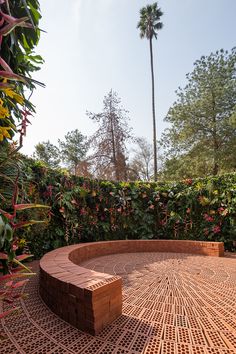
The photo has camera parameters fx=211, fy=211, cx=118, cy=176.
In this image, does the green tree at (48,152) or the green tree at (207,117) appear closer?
the green tree at (207,117)

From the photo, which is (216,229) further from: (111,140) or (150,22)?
(150,22)

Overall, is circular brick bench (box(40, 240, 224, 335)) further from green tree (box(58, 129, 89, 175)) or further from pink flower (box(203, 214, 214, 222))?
green tree (box(58, 129, 89, 175))

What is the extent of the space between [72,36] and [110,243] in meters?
4.52

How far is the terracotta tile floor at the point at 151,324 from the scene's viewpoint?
1.50 metres

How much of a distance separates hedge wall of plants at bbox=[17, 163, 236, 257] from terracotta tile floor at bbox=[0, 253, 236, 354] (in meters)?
1.61

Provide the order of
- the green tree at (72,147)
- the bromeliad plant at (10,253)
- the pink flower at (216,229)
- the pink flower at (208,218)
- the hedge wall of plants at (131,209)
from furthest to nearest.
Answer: the green tree at (72,147)
the pink flower at (208,218)
the pink flower at (216,229)
the hedge wall of plants at (131,209)
the bromeliad plant at (10,253)

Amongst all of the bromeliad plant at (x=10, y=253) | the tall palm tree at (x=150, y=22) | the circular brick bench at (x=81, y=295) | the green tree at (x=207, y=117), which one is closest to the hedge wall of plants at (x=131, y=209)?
the circular brick bench at (x=81, y=295)

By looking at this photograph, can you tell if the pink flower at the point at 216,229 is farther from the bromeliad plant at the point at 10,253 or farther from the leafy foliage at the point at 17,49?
the bromeliad plant at the point at 10,253

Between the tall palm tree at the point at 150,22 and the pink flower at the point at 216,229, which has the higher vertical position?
the tall palm tree at the point at 150,22

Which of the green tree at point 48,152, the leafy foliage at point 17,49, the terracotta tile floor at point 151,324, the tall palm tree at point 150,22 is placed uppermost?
the tall palm tree at point 150,22

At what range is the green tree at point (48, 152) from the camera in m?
26.2

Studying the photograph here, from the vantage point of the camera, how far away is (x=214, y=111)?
13812mm

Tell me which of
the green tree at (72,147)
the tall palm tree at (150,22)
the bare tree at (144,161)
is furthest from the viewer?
the green tree at (72,147)

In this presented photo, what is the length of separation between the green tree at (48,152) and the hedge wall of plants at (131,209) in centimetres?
2162
